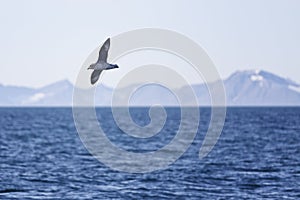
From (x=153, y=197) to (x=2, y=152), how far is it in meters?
29.0

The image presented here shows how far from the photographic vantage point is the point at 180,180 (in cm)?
4303

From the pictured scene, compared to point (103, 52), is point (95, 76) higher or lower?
lower

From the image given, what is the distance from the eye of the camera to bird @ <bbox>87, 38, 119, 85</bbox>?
23.7m

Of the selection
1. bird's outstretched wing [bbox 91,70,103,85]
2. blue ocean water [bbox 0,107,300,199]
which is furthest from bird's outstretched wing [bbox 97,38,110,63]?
blue ocean water [bbox 0,107,300,199]

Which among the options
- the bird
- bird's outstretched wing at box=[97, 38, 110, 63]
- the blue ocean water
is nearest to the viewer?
the bird

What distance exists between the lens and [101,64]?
23875 mm

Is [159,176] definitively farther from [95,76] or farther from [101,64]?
[101,64]

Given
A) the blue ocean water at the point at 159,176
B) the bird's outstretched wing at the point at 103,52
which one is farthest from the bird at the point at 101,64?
the blue ocean water at the point at 159,176

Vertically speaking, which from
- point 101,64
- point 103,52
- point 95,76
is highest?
point 103,52

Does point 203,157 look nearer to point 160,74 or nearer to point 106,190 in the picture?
point 106,190

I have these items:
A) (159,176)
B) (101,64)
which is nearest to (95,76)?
(101,64)

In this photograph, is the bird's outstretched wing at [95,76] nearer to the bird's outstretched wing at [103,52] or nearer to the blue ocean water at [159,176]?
the bird's outstretched wing at [103,52]

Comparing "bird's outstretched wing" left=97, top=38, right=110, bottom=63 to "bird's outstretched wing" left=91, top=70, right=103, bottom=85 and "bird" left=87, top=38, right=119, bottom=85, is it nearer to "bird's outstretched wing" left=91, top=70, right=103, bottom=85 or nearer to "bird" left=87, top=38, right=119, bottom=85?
"bird" left=87, top=38, right=119, bottom=85

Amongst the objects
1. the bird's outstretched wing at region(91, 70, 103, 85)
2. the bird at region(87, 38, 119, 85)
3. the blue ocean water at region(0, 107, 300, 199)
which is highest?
the bird at region(87, 38, 119, 85)
